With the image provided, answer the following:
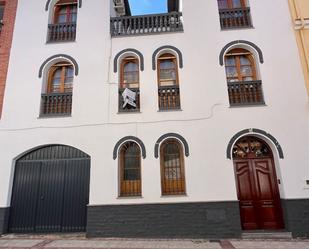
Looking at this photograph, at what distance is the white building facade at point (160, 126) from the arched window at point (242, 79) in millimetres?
37

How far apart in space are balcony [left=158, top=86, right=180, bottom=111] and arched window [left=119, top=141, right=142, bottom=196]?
5.74 feet

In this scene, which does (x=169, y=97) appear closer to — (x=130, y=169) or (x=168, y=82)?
(x=168, y=82)

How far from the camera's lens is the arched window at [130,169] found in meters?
7.07

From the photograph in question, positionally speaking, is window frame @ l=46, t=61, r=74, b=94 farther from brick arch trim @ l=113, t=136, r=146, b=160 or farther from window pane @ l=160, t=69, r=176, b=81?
window pane @ l=160, t=69, r=176, b=81

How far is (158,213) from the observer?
661cm

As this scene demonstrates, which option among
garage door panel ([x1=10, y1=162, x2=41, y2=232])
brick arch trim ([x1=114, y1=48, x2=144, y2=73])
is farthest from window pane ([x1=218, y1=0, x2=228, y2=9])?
garage door panel ([x1=10, y1=162, x2=41, y2=232])

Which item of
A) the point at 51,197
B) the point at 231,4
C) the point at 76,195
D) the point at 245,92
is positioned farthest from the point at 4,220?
the point at 231,4

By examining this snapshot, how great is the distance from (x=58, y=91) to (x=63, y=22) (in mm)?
3015

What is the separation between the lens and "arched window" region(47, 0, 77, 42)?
851 cm

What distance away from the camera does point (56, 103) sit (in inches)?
310

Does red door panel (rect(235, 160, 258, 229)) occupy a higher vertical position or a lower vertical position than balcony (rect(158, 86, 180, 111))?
lower

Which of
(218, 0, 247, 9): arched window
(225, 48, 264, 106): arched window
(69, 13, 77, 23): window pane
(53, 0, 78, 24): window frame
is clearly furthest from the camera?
(53, 0, 78, 24): window frame

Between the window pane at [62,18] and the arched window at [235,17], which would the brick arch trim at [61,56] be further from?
the arched window at [235,17]

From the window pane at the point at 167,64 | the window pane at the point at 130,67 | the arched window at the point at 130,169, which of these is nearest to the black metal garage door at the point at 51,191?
the arched window at the point at 130,169
